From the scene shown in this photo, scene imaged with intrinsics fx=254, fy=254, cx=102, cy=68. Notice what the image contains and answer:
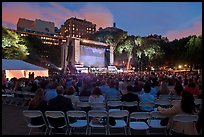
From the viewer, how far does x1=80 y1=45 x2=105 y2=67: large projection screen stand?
140 ft

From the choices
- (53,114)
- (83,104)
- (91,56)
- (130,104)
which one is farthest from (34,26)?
(53,114)

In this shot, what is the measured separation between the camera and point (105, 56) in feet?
163

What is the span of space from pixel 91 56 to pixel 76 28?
132 m

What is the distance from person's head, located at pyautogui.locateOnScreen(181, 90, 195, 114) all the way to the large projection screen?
3773 centimetres

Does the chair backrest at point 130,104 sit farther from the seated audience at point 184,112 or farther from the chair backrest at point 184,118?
the chair backrest at point 184,118

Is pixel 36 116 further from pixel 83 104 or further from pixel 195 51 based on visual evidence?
pixel 195 51

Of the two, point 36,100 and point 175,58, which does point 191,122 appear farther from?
point 175,58

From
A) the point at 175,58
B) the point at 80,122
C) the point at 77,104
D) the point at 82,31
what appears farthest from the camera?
the point at 82,31

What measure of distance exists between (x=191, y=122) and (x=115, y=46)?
50.3 m

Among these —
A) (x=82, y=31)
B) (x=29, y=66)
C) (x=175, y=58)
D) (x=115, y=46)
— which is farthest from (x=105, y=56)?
(x=82, y=31)

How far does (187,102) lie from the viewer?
15.3 ft

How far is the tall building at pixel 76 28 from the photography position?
558 ft

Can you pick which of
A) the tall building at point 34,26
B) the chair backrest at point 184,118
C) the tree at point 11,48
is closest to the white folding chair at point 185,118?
the chair backrest at point 184,118

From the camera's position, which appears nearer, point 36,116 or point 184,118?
point 184,118
